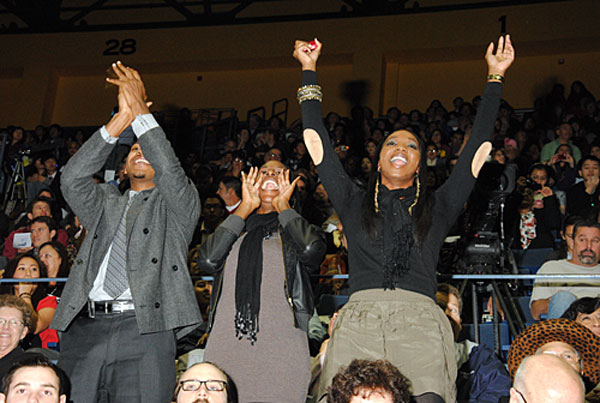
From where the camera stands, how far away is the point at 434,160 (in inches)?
321

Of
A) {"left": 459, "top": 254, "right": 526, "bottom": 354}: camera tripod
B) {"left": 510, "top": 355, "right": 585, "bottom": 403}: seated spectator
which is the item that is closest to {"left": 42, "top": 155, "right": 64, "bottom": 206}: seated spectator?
{"left": 459, "top": 254, "right": 526, "bottom": 354}: camera tripod

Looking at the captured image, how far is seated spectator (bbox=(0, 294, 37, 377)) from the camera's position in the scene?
366 centimetres

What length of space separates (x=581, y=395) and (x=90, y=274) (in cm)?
185

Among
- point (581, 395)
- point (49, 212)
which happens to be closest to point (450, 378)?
point (581, 395)

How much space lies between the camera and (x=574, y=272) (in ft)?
15.6

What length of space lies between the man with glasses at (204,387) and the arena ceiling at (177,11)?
10.2 metres

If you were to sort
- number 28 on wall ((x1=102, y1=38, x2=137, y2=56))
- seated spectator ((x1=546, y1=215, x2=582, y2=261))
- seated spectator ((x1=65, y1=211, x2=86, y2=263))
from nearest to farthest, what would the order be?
seated spectator ((x1=546, y1=215, x2=582, y2=261)), seated spectator ((x1=65, y1=211, x2=86, y2=263)), number 28 on wall ((x1=102, y1=38, x2=137, y2=56))

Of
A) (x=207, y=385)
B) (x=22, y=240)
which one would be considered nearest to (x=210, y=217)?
(x=22, y=240)

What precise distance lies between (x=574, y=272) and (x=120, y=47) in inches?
415

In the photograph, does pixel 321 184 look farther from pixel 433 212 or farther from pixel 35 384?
pixel 35 384

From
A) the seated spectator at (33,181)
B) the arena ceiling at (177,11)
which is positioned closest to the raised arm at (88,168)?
the seated spectator at (33,181)

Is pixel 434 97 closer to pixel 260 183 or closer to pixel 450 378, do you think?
pixel 260 183

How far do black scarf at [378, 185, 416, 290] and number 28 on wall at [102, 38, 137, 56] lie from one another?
11.4 m

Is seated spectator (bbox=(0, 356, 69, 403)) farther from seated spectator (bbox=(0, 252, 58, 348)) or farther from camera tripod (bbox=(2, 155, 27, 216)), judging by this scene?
camera tripod (bbox=(2, 155, 27, 216))
